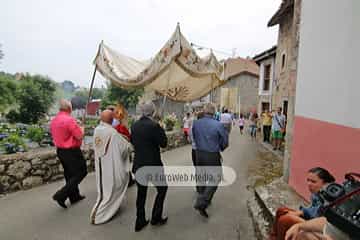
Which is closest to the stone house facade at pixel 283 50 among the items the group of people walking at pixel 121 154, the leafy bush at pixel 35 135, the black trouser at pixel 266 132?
the black trouser at pixel 266 132

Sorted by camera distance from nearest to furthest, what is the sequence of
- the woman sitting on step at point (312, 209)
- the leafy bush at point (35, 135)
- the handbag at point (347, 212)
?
the handbag at point (347, 212), the woman sitting on step at point (312, 209), the leafy bush at point (35, 135)

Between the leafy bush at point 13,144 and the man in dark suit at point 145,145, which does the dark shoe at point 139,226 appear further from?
the leafy bush at point 13,144

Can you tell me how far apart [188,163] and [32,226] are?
13.1 ft

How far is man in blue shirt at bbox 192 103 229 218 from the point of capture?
3311 millimetres

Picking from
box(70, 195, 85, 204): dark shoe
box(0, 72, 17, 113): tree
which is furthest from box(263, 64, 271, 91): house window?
box(0, 72, 17, 113): tree

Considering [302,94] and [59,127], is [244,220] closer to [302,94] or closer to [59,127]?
[302,94]

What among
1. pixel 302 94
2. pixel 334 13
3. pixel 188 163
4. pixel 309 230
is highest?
pixel 334 13

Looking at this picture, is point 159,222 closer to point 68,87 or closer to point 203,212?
point 203,212

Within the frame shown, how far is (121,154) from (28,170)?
226cm

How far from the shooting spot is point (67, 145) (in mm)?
3357

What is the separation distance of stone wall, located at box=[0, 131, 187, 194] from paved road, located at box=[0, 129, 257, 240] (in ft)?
0.58

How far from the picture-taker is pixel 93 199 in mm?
3834

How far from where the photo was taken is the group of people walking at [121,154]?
293 cm

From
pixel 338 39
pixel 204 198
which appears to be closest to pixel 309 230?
pixel 204 198
